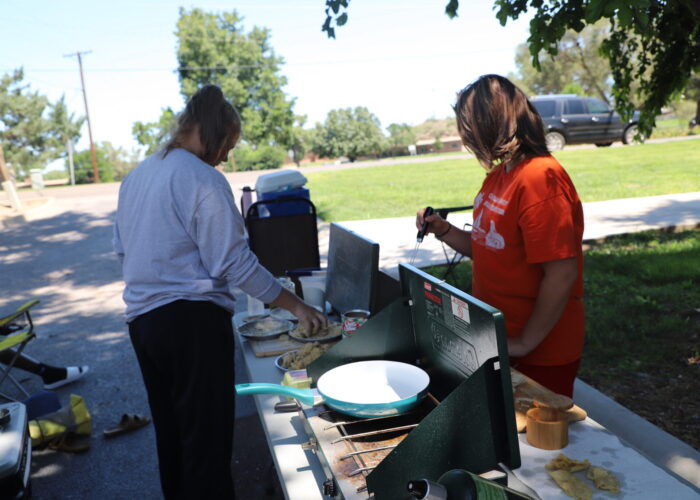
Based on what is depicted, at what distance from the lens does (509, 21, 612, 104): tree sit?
42.0 metres

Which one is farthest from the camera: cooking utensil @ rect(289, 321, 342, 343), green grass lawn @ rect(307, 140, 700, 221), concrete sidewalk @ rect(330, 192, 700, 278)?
green grass lawn @ rect(307, 140, 700, 221)

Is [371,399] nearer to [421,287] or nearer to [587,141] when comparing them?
[421,287]

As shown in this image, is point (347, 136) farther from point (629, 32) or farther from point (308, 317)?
point (308, 317)

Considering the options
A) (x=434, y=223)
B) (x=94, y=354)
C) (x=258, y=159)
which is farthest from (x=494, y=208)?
(x=258, y=159)

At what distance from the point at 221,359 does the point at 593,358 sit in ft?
9.96

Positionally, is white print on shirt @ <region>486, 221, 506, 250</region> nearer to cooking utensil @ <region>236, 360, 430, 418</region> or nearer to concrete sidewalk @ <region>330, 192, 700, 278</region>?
cooking utensil @ <region>236, 360, 430, 418</region>

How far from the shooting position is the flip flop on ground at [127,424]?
3.90 metres

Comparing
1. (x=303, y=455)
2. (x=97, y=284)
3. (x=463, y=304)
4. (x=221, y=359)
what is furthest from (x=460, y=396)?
(x=97, y=284)

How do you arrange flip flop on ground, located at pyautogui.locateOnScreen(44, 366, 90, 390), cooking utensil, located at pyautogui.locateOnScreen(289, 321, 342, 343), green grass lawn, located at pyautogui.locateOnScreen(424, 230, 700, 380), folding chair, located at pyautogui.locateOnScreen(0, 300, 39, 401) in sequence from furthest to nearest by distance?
flip flop on ground, located at pyautogui.locateOnScreen(44, 366, 90, 390)
green grass lawn, located at pyautogui.locateOnScreen(424, 230, 700, 380)
folding chair, located at pyautogui.locateOnScreen(0, 300, 39, 401)
cooking utensil, located at pyautogui.locateOnScreen(289, 321, 342, 343)

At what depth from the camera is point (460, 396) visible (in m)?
1.14

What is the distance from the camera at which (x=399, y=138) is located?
74312 mm

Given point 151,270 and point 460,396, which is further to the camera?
point 151,270

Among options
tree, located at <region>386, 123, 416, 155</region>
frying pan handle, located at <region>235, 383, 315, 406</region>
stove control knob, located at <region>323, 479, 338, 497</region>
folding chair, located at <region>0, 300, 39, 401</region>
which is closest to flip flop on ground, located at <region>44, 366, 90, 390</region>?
folding chair, located at <region>0, 300, 39, 401</region>

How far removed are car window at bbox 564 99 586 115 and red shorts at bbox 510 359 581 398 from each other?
2036 cm
